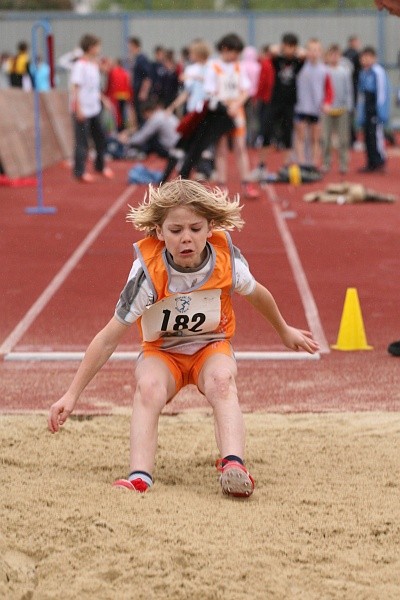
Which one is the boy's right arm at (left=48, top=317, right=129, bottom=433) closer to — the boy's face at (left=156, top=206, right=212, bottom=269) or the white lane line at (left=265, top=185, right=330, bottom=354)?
the boy's face at (left=156, top=206, right=212, bottom=269)

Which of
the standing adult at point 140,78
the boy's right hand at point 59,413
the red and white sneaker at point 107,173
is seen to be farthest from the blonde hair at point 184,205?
the standing adult at point 140,78

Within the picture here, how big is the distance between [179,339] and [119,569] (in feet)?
4.90

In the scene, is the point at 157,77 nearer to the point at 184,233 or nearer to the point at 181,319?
the point at 181,319

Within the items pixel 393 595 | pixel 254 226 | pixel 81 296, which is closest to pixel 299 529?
pixel 393 595

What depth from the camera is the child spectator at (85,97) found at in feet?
57.6

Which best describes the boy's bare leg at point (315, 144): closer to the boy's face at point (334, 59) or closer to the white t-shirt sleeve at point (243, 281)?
the boy's face at point (334, 59)

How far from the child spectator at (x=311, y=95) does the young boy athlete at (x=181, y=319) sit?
14.0 meters

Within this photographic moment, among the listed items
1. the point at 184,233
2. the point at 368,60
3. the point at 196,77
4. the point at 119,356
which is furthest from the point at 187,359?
the point at 368,60

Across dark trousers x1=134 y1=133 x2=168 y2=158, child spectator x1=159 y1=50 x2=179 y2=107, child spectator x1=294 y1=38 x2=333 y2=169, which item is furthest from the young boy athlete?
child spectator x1=159 y1=50 x2=179 y2=107

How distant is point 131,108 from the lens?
2662cm

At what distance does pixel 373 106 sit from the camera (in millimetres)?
20203

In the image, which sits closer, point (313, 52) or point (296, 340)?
point (296, 340)

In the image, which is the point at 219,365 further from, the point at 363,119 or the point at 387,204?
the point at 363,119

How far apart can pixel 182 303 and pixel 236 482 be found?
0.83 meters
